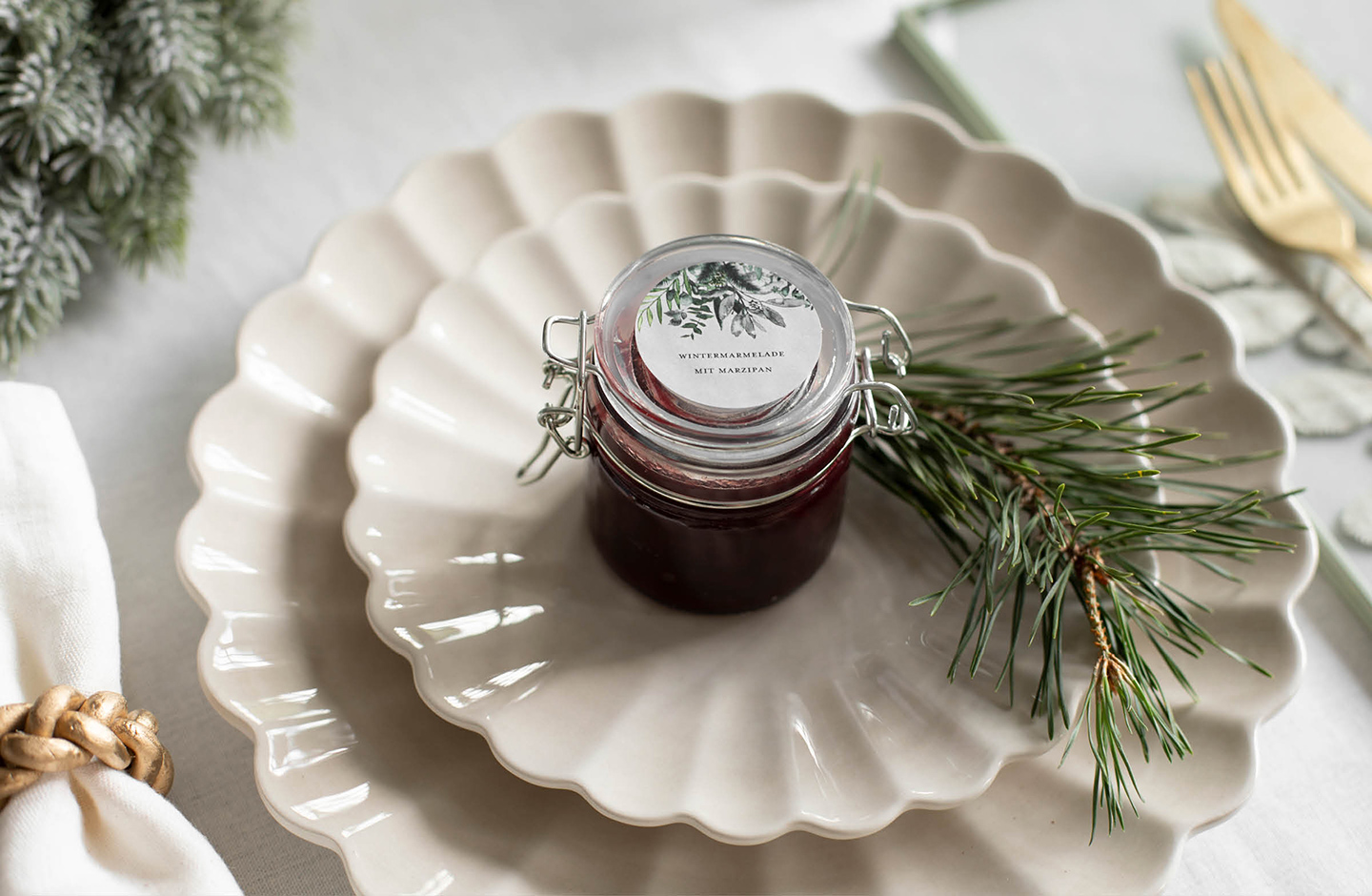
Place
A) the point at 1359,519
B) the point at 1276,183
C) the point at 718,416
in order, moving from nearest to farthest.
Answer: the point at 718,416 → the point at 1359,519 → the point at 1276,183

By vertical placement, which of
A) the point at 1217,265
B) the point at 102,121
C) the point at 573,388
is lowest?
the point at 1217,265

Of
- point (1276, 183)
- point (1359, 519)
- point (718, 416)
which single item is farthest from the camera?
point (1276, 183)

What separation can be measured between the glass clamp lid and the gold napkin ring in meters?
0.24

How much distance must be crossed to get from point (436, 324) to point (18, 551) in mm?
242

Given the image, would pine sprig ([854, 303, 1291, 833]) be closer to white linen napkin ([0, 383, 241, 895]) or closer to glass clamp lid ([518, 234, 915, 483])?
glass clamp lid ([518, 234, 915, 483])

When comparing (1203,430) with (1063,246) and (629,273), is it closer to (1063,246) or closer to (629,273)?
(1063,246)

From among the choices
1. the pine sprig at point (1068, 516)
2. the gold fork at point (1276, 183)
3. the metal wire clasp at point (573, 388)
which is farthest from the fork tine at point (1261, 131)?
the metal wire clasp at point (573, 388)

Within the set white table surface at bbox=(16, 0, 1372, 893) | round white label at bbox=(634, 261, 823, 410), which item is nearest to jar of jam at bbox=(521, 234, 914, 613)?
round white label at bbox=(634, 261, 823, 410)

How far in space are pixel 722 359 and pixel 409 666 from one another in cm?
23

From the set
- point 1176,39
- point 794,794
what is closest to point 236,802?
point 794,794

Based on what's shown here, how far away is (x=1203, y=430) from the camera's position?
0.60 m

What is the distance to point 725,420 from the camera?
47 cm

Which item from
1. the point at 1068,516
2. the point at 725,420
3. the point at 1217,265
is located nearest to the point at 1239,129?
the point at 1217,265

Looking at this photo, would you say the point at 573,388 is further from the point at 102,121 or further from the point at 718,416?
A: the point at 102,121
